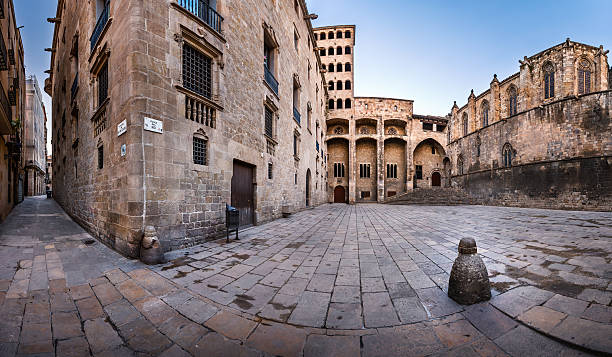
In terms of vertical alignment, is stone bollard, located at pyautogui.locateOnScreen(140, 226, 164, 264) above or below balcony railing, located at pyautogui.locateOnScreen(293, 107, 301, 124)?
below

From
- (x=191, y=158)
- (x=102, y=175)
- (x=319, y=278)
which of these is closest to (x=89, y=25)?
(x=102, y=175)

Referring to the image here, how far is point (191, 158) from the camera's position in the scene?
5539 mm

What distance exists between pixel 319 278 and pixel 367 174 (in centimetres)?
3107

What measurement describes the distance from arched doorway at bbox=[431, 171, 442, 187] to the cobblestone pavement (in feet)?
105

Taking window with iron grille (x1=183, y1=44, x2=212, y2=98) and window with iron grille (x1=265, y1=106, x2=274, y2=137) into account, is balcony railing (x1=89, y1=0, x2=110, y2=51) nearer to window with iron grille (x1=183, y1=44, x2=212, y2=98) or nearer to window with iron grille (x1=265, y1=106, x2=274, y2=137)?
window with iron grille (x1=183, y1=44, x2=212, y2=98)

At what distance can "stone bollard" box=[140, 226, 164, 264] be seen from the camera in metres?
4.06

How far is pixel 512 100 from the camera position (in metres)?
23.4

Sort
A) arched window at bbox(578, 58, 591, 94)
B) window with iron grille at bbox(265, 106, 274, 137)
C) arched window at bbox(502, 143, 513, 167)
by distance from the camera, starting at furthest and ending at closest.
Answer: arched window at bbox(502, 143, 513, 167) → arched window at bbox(578, 58, 591, 94) → window with iron grille at bbox(265, 106, 274, 137)

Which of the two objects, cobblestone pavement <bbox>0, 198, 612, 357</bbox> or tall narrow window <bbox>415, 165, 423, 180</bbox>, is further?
tall narrow window <bbox>415, 165, 423, 180</bbox>

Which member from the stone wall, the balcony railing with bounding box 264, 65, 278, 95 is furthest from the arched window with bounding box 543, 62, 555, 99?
the balcony railing with bounding box 264, 65, 278, 95

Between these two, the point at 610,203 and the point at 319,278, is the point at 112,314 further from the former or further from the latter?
the point at 610,203

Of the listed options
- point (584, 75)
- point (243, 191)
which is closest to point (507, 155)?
point (584, 75)

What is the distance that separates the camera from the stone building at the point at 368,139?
30969 millimetres

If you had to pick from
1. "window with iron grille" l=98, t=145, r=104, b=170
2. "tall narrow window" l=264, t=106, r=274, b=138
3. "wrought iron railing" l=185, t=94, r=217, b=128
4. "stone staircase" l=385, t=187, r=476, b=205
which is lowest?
"stone staircase" l=385, t=187, r=476, b=205
